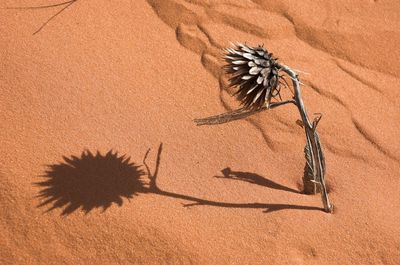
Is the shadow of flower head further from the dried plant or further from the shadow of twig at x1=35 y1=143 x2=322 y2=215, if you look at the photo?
the dried plant

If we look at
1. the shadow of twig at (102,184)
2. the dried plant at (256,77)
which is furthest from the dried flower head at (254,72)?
the shadow of twig at (102,184)

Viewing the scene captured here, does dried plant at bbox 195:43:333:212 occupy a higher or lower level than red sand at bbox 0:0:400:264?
higher

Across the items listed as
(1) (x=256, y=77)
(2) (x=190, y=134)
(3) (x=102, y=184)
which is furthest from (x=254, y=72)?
(3) (x=102, y=184)

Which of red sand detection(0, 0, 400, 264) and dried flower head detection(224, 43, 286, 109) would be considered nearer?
dried flower head detection(224, 43, 286, 109)

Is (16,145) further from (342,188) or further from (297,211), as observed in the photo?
(342,188)

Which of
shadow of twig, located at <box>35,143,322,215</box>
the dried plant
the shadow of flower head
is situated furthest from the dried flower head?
the shadow of flower head

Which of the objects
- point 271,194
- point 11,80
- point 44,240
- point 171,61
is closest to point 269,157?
point 271,194

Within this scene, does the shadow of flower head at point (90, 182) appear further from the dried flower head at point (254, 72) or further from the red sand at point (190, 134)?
the dried flower head at point (254, 72)

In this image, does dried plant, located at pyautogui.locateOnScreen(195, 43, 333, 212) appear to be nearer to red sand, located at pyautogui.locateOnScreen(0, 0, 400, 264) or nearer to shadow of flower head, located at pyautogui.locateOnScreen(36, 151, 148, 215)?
red sand, located at pyautogui.locateOnScreen(0, 0, 400, 264)

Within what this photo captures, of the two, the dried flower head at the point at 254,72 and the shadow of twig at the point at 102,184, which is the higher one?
the dried flower head at the point at 254,72
